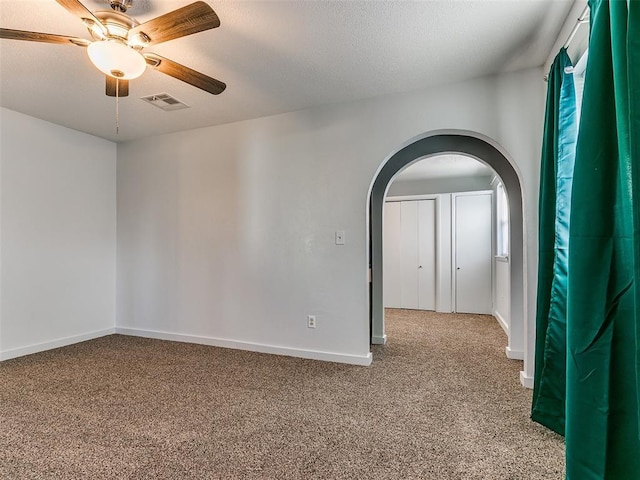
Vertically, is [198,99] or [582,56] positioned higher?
[198,99]

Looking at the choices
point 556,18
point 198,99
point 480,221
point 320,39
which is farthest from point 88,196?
point 480,221

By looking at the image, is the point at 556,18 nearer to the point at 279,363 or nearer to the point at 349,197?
the point at 349,197

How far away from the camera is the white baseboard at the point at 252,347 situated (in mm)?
3087

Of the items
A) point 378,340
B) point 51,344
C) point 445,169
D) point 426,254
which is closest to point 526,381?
point 378,340

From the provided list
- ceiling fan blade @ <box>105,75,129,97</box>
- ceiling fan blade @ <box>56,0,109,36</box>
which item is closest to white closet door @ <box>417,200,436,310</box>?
ceiling fan blade @ <box>105,75,129,97</box>

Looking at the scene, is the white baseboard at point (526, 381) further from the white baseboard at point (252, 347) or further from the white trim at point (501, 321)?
the white trim at point (501, 321)

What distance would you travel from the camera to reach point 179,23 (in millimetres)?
1592

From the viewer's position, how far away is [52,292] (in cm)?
366

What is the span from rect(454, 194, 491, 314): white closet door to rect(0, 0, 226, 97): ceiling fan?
494cm

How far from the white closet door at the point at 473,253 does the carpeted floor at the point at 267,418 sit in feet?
7.50

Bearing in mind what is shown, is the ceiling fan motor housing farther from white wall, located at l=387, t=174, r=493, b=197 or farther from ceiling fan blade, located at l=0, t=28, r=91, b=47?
white wall, located at l=387, t=174, r=493, b=197

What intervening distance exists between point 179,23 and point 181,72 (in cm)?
43

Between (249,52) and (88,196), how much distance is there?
9.63ft

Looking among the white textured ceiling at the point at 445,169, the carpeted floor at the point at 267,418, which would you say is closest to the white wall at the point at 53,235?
the carpeted floor at the point at 267,418
